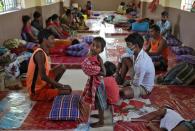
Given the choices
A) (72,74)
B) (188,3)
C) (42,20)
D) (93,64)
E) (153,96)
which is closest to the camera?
(93,64)

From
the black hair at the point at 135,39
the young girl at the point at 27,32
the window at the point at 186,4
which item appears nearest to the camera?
the black hair at the point at 135,39

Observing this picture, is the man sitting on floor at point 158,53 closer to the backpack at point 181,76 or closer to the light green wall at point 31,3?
the backpack at point 181,76

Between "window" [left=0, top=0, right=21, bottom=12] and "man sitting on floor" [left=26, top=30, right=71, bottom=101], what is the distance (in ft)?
10.6

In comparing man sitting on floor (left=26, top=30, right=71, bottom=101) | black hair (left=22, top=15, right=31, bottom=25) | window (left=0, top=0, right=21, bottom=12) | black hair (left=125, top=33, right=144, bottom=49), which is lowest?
man sitting on floor (left=26, top=30, right=71, bottom=101)

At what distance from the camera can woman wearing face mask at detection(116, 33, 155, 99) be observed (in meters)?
3.53

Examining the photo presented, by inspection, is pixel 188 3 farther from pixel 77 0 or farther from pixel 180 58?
pixel 77 0

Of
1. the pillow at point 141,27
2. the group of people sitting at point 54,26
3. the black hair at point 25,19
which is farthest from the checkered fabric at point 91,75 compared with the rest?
the pillow at point 141,27

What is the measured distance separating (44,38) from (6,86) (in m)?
1.15

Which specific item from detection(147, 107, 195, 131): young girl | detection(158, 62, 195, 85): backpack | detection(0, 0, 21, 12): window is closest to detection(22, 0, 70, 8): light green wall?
detection(0, 0, 21, 12): window

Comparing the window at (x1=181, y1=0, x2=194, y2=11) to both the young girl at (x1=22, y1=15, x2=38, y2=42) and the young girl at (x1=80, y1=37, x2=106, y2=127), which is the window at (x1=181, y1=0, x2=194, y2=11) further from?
the young girl at (x1=80, y1=37, x2=106, y2=127)

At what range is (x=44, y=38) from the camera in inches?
139

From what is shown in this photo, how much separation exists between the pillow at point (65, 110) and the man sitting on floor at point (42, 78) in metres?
0.36

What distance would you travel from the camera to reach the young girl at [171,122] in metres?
2.46

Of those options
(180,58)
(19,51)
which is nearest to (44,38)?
(19,51)
